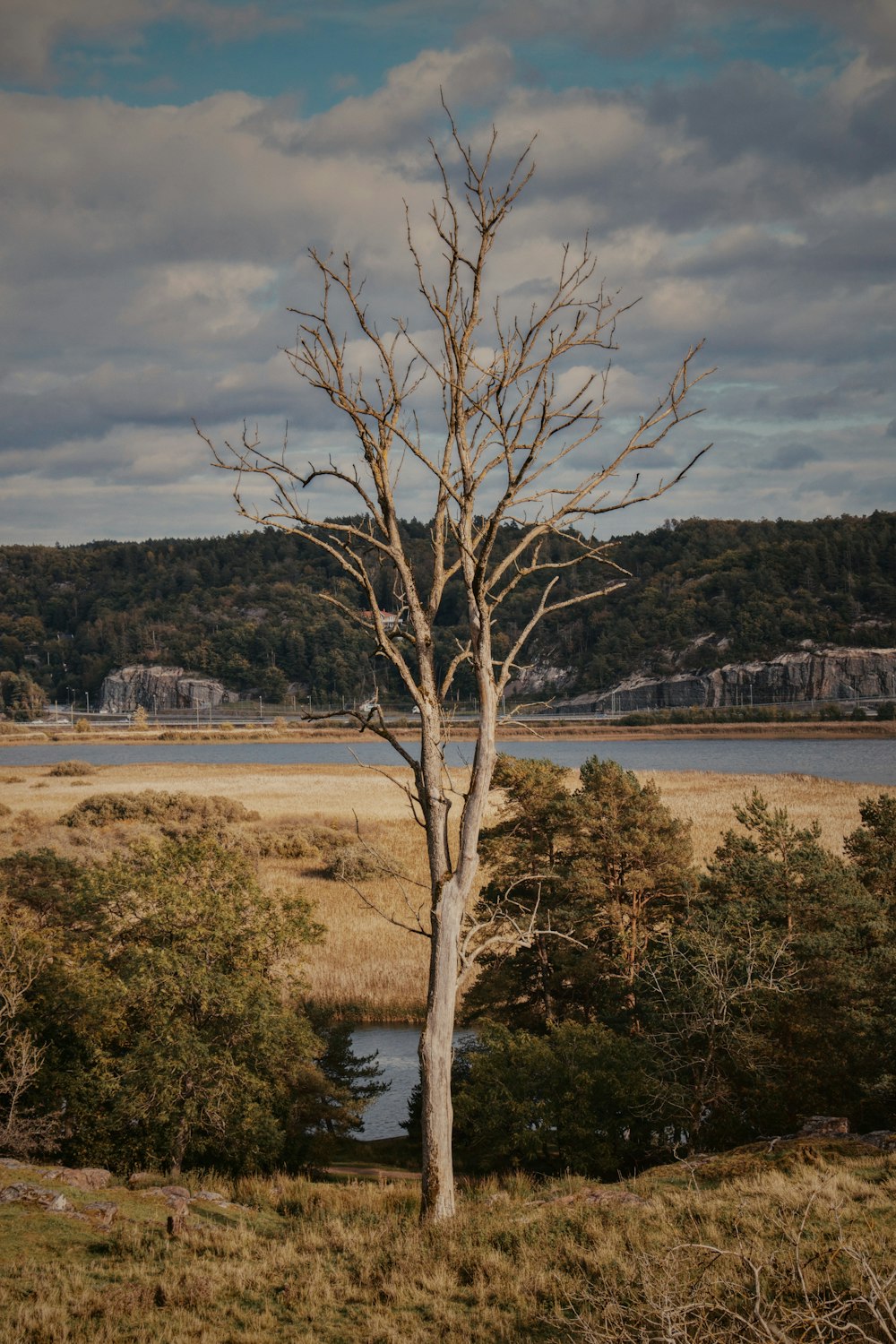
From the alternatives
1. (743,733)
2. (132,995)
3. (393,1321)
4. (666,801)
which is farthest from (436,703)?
(743,733)

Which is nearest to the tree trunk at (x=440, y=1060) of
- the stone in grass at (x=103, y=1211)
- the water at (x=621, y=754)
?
the stone in grass at (x=103, y=1211)

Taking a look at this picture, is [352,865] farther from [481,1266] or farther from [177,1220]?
[481,1266]

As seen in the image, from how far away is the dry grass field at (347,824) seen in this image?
28.2m

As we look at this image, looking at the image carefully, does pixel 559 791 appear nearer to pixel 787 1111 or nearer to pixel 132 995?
pixel 787 1111

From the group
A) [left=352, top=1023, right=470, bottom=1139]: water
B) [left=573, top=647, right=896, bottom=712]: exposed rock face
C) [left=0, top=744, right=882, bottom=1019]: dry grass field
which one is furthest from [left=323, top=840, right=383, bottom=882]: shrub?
[left=573, top=647, right=896, bottom=712]: exposed rock face

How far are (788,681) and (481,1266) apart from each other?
562 feet

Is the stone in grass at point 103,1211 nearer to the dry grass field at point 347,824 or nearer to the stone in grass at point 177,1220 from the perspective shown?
the stone in grass at point 177,1220

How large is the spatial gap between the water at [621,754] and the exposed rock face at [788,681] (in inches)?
1636

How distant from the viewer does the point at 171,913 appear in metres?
16.9

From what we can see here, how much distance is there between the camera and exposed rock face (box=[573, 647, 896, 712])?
166625mm

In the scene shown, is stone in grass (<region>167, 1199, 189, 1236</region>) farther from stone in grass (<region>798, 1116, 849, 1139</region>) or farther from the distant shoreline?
the distant shoreline

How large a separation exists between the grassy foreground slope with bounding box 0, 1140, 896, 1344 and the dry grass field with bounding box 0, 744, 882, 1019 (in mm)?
2941

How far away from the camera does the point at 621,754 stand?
4400 inches

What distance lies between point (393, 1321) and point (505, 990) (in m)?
14.3
